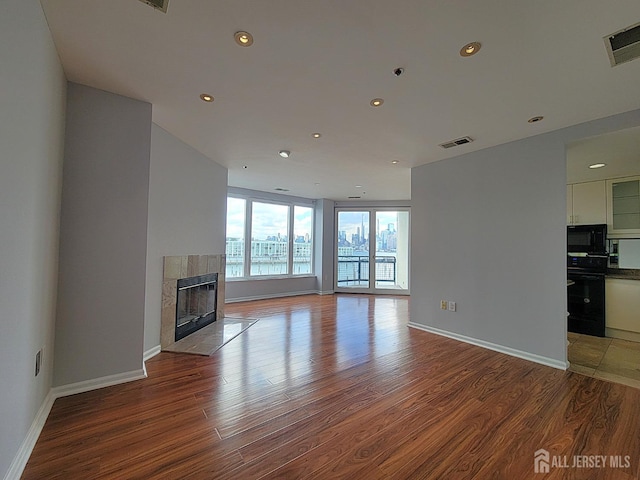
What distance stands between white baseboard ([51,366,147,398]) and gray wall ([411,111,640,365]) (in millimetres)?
3708

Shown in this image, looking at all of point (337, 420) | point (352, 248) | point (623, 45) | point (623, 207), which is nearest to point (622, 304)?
point (623, 207)

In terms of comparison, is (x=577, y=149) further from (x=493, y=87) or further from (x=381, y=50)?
(x=381, y=50)

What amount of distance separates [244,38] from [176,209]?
233 centimetres

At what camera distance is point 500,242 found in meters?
3.47

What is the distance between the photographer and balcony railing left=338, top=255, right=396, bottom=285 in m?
7.65

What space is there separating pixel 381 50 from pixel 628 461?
294cm

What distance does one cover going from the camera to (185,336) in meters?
3.71

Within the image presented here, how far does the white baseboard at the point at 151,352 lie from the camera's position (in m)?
3.00

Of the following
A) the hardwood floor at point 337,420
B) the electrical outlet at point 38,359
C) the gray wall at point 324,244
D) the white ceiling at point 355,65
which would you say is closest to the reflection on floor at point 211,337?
the hardwood floor at point 337,420

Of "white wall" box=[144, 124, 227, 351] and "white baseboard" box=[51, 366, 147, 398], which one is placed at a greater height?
"white wall" box=[144, 124, 227, 351]

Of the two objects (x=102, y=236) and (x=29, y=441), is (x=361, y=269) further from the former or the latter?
(x=29, y=441)

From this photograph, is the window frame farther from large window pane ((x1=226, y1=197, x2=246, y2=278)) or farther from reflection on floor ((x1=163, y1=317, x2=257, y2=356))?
reflection on floor ((x1=163, y1=317, x2=257, y2=356))

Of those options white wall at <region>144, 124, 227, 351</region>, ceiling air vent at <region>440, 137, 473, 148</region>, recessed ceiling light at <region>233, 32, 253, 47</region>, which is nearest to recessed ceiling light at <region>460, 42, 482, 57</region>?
recessed ceiling light at <region>233, 32, 253, 47</region>

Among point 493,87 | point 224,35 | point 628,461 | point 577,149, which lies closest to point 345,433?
point 628,461
